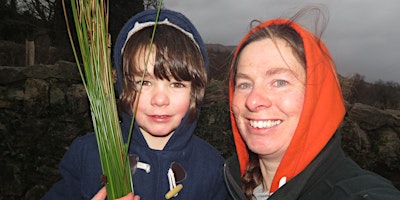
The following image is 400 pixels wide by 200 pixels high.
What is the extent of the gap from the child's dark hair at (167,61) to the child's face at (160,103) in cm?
4

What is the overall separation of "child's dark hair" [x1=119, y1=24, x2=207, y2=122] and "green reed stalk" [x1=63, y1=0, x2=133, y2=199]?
352 mm

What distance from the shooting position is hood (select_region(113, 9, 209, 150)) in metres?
1.96

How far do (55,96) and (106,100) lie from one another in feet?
17.3

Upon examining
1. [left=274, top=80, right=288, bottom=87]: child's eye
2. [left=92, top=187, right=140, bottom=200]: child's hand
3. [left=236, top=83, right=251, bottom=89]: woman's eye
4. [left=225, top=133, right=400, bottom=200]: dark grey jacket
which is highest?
[left=274, top=80, right=288, bottom=87]: child's eye

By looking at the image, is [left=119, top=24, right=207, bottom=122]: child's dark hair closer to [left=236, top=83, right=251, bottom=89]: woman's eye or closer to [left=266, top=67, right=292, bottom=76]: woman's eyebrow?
[left=236, top=83, right=251, bottom=89]: woman's eye

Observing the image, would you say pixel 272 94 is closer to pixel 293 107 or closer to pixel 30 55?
pixel 293 107

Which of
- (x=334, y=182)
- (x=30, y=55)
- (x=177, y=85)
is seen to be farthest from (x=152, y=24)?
(x=30, y=55)

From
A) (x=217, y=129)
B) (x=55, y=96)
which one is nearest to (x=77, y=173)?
(x=217, y=129)

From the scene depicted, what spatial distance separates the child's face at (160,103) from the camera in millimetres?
1802

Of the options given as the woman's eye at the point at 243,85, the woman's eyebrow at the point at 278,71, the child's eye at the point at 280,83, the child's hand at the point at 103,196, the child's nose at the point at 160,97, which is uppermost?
the woman's eyebrow at the point at 278,71

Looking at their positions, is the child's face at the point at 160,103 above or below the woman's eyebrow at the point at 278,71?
below

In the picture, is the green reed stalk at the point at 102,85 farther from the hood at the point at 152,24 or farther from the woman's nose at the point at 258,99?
the woman's nose at the point at 258,99

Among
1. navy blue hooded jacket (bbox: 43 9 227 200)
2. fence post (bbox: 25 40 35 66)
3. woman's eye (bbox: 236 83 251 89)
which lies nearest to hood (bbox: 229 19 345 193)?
woman's eye (bbox: 236 83 251 89)

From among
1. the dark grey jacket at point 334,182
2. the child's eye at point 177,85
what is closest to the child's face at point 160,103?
the child's eye at point 177,85
